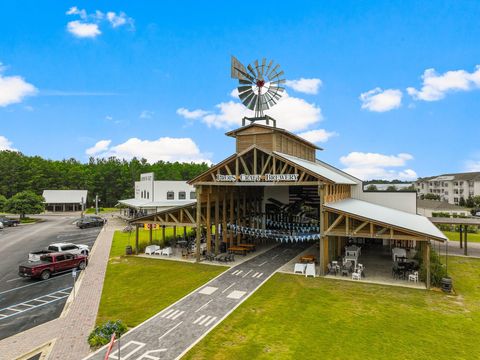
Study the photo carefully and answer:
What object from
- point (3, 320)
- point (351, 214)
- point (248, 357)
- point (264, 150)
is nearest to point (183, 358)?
point (248, 357)

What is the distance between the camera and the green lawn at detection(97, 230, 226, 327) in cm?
1528

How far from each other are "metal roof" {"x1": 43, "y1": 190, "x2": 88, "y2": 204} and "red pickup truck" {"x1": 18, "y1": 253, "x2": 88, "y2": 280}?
57910 millimetres

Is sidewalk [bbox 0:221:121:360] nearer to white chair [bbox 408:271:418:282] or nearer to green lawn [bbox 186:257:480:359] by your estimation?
green lawn [bbox 186:257:480:359]

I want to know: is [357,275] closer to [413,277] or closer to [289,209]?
[413,277]

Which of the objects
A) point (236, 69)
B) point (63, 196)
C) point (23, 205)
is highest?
point (236, 69)

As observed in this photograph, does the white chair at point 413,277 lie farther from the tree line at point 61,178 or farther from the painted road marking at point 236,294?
the tree line at point 61,178

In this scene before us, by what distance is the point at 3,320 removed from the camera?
567 inches

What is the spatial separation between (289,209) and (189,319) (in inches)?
871

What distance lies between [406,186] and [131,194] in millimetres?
88440

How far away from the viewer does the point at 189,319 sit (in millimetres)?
14172

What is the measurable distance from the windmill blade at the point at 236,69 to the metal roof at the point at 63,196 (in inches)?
2421

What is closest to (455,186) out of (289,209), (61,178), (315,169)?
(289,209)

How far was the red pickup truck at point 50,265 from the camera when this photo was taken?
67.2 ft

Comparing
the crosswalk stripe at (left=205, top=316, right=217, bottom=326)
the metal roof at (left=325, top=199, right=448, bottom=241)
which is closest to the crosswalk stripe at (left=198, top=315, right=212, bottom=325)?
the crosswalk stripe at (left=205, top=316, right=217, bottom=326)
